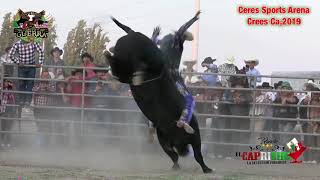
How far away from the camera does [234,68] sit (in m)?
11.6

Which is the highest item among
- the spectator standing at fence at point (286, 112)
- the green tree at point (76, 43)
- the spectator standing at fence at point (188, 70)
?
the green tree at point (76, 43)

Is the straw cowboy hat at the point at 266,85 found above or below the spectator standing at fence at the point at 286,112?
above

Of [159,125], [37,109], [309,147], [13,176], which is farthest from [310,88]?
[13,176]

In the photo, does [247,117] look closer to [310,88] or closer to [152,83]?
[310,88]

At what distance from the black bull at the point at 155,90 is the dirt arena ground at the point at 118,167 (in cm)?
47

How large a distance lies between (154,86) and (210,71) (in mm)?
4034

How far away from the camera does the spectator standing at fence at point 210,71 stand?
11.2 metres

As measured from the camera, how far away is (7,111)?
36.4 feet

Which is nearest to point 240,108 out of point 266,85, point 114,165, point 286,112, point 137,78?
point 266,85

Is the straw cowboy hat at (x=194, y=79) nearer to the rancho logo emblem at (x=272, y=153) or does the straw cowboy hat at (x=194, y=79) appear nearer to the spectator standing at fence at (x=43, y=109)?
the rancho logo emblem at (x=272, y=153)

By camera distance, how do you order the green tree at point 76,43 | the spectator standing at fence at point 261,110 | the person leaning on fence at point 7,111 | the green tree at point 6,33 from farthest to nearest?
the green tree at point 6,33, the green tree at point 76,43, the person leaning on fence at point 7,111, the spectator standing at fence at point 261,110

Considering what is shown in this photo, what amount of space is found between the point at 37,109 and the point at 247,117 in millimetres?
4126

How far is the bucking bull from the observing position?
711cm

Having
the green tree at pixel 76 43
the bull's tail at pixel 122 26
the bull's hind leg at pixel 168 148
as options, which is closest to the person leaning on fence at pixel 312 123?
the bull's hind leg at pixel 168 148
